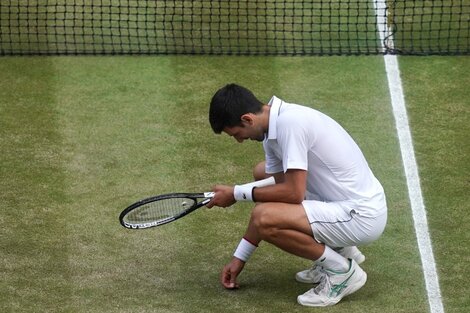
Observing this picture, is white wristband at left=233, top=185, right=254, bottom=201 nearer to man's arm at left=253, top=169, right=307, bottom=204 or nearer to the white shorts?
man's arm at left=253, top=169, right=307, bottom=204

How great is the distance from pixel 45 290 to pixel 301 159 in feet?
6.56

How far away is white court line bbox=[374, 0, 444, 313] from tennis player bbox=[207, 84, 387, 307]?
0.53 metres

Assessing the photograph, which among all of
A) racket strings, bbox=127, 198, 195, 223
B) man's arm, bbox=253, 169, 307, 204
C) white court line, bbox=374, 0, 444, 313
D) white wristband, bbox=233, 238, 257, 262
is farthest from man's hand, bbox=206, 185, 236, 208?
white court line, bbox=374, 0, 444, 313

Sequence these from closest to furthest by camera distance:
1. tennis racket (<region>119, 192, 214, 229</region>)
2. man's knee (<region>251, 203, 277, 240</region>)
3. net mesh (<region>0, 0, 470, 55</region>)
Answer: man's knee (<region>251, 203, 277, 240</region>) < tennis racket (<region>119, 192, 214, 229</region>) < net mesh (<region>0, 0, 470, 55</region>)

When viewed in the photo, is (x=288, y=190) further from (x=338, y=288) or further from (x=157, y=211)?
(x=157, y=211)

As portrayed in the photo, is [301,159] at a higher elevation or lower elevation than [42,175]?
higher

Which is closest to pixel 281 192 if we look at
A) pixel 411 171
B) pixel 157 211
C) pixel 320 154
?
pixel 320 154

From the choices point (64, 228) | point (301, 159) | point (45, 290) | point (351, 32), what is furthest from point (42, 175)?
point (351, 32)

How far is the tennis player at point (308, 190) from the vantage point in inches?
307

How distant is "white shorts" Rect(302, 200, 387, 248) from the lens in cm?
802

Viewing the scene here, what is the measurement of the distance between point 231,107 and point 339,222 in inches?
41.2

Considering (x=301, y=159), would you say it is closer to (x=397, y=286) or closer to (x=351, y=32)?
(x=397, y=286)

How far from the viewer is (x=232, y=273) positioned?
8367 mm

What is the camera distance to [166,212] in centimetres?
836
